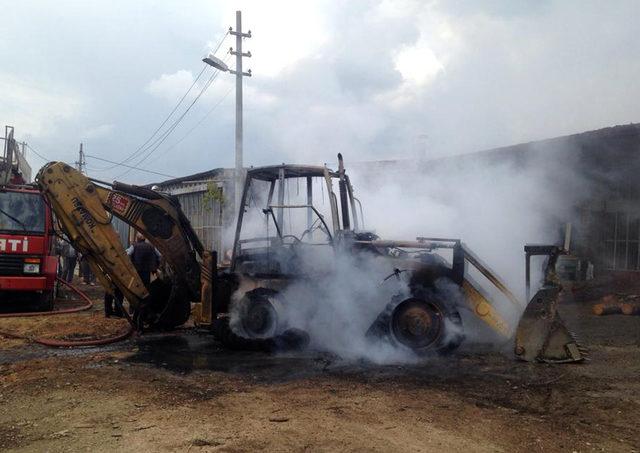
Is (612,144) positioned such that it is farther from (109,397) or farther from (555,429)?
(109,397)

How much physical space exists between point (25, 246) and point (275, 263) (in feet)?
17.3

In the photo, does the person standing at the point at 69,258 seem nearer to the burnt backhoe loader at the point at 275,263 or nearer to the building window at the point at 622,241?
the burnt backhoe loader at the point at 275,263

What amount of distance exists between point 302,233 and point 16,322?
527cm

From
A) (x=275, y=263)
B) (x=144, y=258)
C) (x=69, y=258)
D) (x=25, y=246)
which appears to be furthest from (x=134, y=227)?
(x=69, y=258)

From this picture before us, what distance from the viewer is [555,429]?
4.09m

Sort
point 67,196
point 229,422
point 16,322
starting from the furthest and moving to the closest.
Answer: point 16,322 → point 67,196 → point 229,422

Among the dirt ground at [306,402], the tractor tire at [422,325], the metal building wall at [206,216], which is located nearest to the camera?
the dirt ground at [306,402]

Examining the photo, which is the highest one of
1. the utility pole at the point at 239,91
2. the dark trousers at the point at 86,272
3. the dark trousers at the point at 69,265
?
the utility pole at the point at 239,91

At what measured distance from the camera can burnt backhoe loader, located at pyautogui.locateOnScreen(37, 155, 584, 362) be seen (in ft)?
21.6

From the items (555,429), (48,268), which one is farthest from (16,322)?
(555,429)

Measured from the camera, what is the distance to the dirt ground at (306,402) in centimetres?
386

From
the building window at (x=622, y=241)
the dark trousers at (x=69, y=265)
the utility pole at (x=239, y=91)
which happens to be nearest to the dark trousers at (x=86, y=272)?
the dark trousers at (x=69, y=265)

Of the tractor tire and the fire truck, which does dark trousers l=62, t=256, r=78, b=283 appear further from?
the tractor tire

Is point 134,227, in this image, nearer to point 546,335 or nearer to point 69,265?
point 546,335
